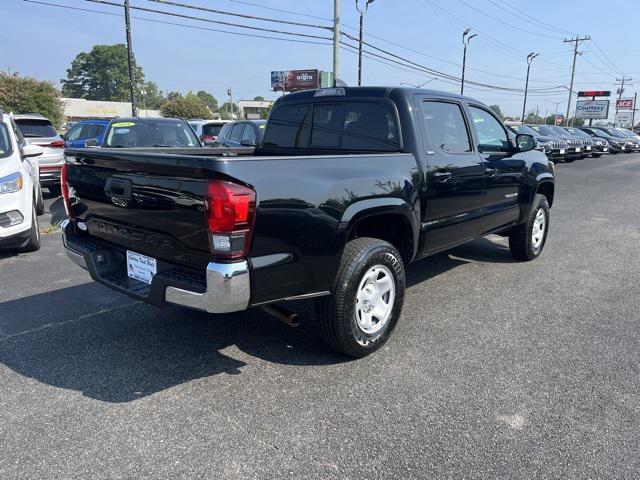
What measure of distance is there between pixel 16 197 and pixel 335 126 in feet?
12.6

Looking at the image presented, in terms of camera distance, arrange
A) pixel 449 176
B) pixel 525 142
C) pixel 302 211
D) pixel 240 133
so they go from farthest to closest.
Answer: pixel 240 133 → pixel 525 142 → pixel 449 176 → pixel 302 211

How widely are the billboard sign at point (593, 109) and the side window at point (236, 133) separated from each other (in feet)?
205

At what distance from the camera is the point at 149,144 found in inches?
355

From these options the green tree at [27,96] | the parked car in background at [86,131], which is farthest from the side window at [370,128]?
the green tree at [27,96]

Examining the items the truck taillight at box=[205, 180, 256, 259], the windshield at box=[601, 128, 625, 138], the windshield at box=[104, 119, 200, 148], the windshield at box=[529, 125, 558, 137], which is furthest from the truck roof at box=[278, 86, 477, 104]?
the windshield at box=[601, 128, 625, 138]

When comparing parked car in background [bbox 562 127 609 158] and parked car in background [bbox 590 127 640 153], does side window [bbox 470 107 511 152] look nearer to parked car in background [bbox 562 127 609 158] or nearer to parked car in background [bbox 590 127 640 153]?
parked car in background [bbox 562 127 609 158]

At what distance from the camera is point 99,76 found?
126375 millimetres

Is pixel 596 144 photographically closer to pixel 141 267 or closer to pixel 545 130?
pixel 545 130

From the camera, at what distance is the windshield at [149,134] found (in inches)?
356

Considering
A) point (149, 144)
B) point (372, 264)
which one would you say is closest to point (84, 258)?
point (372, 264)

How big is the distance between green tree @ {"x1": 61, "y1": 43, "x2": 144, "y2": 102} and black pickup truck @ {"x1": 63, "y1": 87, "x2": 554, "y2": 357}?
133877 mm

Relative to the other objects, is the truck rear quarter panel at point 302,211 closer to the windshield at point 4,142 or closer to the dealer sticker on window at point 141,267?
the dealer sticker on window at point 141,267

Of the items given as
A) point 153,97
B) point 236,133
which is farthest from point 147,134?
point 153,97

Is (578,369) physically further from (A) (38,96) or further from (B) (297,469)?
(A) (38,96)
